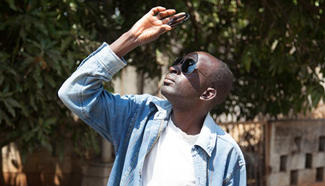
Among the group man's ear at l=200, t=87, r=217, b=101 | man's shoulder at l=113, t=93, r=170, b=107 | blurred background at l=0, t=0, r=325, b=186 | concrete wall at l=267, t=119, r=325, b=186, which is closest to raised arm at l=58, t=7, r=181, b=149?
man's shoulder at l=113, t=93, r=170, b=107

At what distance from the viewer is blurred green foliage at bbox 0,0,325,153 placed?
3.98 metres

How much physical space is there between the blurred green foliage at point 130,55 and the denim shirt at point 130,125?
66.0 inches

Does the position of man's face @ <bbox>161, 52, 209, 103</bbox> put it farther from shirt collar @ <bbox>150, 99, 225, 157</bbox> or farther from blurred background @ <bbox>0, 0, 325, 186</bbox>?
blurred background @ <bbox>0, 0, 325, 186</bbox>

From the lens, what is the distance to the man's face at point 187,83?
7.40 feet

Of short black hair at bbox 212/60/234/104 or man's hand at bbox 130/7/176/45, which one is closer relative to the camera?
man's hand at bbox 130/7/176/45

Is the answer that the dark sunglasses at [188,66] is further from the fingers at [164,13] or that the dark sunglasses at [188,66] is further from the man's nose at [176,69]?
the fingers at [164,13]

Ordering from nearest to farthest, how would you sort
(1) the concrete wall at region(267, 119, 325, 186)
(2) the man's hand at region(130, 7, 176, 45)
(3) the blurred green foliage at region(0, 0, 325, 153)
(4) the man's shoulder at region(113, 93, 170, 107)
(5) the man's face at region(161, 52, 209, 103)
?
(2) the man's hand at region(130, 7, 176, 45) → (5) the man's face at region(161, 52, 209, 103) → (4) the man's shoulder at region(113, 93, 170, 107) → (3) the blurred green foliage at region(0, 0, 325, 153) → (1) the concrete wall at region(267, 119, 325, 186)

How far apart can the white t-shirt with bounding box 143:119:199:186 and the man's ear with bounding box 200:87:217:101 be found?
178 mm

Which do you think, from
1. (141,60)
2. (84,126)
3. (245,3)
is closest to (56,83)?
(84,126)

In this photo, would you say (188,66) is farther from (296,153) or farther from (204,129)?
(296,153)

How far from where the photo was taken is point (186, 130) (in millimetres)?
2350

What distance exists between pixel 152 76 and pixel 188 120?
3.71 m

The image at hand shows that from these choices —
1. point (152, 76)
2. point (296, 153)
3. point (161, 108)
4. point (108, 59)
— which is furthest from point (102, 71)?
point (296, 153)

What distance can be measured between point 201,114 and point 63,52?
6.62 ft
